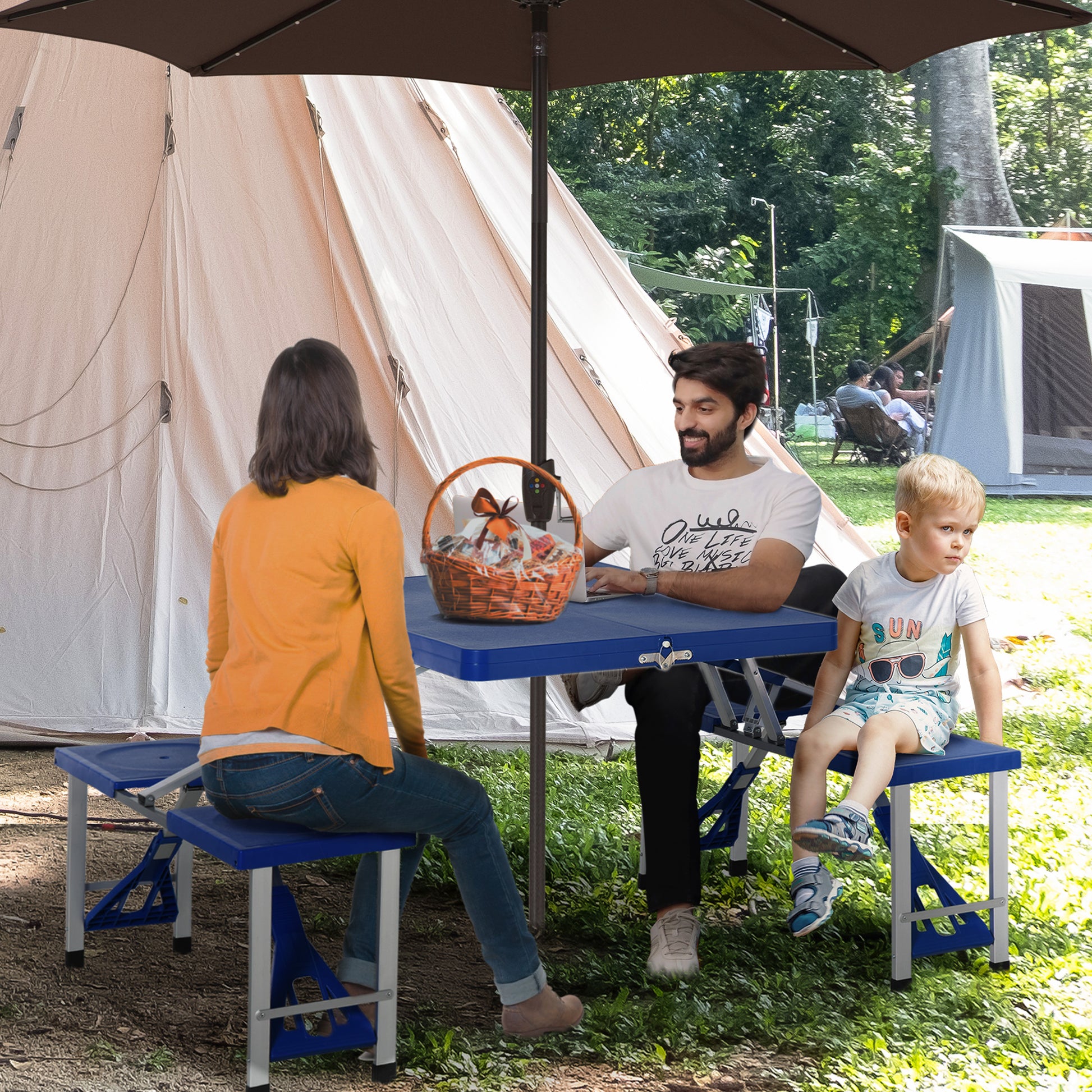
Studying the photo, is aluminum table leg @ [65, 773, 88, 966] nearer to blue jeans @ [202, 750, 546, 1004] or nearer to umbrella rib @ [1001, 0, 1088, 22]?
blue jeans @ [202, 750, 546, 1004]

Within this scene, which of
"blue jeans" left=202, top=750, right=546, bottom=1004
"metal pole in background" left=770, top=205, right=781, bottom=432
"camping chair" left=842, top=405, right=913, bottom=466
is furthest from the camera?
"camping chair" left=842, top=405, right=913, bottom=466

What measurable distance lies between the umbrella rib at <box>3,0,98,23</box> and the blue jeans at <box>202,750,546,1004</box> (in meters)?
1.50

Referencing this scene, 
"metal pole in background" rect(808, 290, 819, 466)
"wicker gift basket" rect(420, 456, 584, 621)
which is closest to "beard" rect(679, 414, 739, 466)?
"wicker gift basket" rect(420, 456, 584, 621)

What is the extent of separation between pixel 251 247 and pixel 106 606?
134cm

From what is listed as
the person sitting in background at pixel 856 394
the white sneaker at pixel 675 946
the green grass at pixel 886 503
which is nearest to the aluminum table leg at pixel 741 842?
the white sneaker at pixel 675 946

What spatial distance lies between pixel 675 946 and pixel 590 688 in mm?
647

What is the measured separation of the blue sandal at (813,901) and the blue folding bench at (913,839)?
0.14 meters

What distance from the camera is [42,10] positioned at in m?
2.70

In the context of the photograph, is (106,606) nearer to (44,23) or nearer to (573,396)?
(573,396)

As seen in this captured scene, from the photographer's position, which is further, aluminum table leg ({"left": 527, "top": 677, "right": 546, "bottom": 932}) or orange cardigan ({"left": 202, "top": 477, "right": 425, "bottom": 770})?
aluminum table leg ({"left": 527, "top": 677, "right": 546, "bottom": 932})

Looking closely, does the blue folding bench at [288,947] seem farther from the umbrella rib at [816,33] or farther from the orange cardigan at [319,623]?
the umbrella rib at [816,33]

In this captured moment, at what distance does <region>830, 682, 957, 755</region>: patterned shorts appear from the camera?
280cm

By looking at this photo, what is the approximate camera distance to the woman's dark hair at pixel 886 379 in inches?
546

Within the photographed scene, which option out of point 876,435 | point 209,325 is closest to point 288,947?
point 209,325
